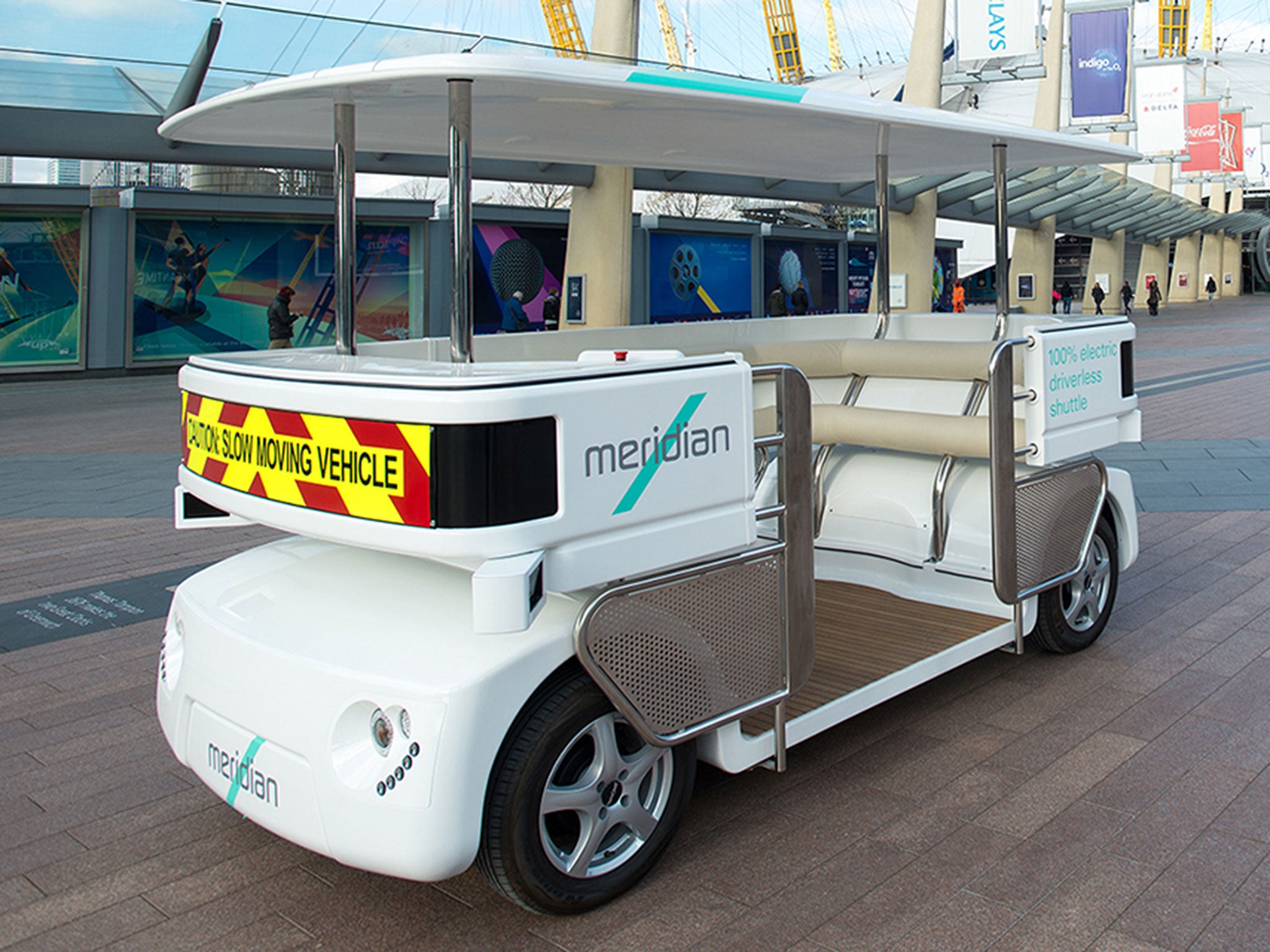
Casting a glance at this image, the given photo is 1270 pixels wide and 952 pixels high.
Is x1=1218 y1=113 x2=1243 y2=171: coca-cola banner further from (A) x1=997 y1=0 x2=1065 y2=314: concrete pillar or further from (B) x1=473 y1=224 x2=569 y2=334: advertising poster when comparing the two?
(B) x1=473 y1=224 x2=569 y2=334: advertising poster

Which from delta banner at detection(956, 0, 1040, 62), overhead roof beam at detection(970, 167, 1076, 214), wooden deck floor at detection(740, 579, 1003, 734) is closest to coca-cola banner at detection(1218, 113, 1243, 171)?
overhead roof beam at detection(970, 167, 1076, 214)

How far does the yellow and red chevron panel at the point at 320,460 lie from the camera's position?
273cm

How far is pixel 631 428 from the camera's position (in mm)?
2908

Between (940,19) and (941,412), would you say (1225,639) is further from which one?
(940,19)

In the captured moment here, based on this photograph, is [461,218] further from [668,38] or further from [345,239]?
[668,38]

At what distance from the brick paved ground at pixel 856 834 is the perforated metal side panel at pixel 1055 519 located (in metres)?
0.48

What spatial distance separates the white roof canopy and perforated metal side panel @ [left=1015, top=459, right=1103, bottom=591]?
1.39 m

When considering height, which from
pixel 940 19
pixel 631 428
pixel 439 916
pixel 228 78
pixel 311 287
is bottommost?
pixel 439 916

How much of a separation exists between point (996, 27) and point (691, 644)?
21776 millimetres

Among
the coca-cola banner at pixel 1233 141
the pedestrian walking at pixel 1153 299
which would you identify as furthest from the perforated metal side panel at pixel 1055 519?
the pedestrian walking at pixel 1153 299

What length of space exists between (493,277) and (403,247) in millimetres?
1810

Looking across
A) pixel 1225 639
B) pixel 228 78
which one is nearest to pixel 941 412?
pixel 1225 639

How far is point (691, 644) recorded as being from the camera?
3090 mm

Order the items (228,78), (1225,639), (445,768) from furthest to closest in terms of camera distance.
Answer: (228,78), (1225,639), (445,768)
